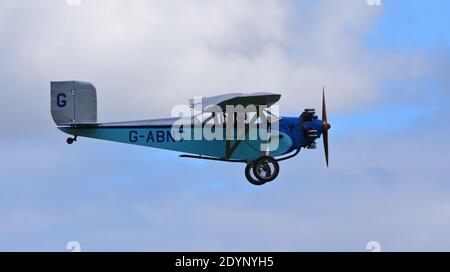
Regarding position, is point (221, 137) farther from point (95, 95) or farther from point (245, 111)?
point (95, 95)

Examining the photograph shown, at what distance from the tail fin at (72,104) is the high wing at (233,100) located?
3.22 m

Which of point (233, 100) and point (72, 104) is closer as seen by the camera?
point (233, 100)

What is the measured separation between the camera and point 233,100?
38469 millimetres

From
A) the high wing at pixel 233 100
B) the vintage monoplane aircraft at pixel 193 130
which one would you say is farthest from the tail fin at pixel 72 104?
the high wing at pixel 233 100

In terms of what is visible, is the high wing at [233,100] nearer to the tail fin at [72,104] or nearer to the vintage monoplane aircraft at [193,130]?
the vintage monoplane aircraft at [193,130]

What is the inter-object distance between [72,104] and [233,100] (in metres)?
4.94

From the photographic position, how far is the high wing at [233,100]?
38281mm

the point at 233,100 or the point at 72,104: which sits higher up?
the point at 72,104

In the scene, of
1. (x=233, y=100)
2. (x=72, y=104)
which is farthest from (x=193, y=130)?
(x=72, y=104)

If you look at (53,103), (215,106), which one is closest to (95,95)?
(53,103)

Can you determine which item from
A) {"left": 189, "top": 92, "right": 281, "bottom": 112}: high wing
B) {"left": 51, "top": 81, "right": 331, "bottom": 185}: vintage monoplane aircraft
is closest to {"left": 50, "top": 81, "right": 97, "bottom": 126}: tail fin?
{"left": 51, "top": 81, "right": 331, "bottom": 185}: vintage monoplane aircraft

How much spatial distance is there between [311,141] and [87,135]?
6.87m

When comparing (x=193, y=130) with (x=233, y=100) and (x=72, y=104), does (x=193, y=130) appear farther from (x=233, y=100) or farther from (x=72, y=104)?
(x=72, y=104)

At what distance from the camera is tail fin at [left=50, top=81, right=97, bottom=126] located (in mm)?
39062
